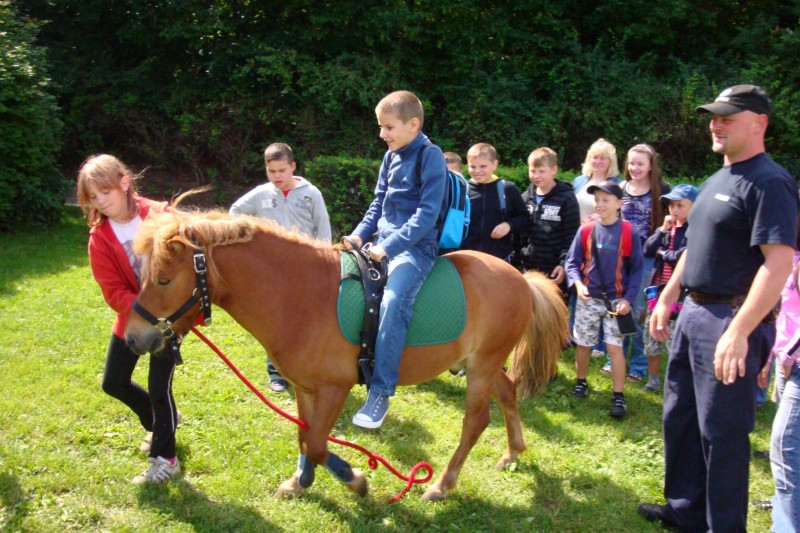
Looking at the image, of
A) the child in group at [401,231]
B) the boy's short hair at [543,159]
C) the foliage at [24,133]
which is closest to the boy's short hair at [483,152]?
the boy's short hair at [543,159]

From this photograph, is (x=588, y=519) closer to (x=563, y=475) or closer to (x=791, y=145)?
(x=563, y=475)

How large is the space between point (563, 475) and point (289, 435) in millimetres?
1978

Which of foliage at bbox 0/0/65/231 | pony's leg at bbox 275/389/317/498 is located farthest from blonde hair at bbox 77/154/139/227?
foliage at bbox 0/0/65/231

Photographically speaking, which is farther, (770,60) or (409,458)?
(770,60)

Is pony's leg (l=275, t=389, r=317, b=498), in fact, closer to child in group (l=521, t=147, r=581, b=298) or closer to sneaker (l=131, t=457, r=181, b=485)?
sneaker (l=131, t=457, r=181, b=485)

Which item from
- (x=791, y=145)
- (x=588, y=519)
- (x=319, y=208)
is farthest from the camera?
(x=791, y=145)

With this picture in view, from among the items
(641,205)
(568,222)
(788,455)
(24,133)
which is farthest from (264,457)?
(24,133)

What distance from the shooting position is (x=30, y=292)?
25.0ft

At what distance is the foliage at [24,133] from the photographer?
32.7 ft

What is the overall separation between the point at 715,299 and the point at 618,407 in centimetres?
231

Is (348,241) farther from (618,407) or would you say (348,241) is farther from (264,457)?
(618,407)

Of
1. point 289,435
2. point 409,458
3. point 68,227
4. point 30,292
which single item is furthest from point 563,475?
point 68,227

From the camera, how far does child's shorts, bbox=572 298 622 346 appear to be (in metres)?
5.35

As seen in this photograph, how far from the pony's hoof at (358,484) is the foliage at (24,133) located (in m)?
8.80
